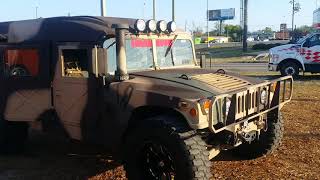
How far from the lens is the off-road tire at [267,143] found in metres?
6.20

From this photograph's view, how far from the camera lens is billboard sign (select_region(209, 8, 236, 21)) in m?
109

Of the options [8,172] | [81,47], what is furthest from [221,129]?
[8,172]

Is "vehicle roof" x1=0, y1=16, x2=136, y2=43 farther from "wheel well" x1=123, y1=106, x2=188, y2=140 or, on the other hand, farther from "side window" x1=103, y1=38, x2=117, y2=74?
"wheel well" x1=123, y1=106, x2=188, y2=140

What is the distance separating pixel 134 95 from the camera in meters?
5.10

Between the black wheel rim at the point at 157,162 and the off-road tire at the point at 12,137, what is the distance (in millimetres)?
2402

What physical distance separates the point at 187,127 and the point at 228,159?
1977 millimetres

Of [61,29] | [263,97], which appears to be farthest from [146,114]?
[61,29]

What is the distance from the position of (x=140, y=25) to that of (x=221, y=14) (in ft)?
349

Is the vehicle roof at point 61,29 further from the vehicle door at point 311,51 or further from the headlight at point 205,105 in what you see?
the vehicle door at point 311,51

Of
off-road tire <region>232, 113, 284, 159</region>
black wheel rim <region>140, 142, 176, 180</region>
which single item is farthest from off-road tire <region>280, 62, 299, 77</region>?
black wheel rim <region>140, 142, 176, 180</region>

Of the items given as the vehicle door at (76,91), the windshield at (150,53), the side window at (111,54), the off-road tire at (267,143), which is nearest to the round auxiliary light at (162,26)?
the windshield at (150,53)

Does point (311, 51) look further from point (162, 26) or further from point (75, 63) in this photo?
point (75, 63)

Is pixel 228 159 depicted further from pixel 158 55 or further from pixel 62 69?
pixel 62 69

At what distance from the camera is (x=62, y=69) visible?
18.9 ft
